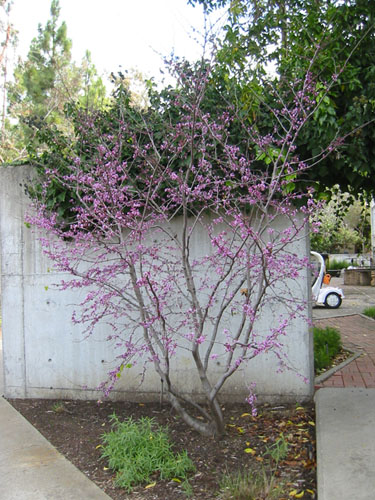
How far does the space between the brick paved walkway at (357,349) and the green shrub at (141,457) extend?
2.08 metres

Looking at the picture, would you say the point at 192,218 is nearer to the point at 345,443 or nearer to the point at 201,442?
the point at 201,442

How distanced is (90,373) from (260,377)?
187 centimetres

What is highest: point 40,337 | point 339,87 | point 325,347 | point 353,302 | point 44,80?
point 44,80

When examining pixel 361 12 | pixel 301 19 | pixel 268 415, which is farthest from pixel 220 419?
pixel 301 19

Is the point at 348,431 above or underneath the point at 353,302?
above

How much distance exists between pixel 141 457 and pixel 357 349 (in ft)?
14.8

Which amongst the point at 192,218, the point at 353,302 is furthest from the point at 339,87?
the point at 353,302

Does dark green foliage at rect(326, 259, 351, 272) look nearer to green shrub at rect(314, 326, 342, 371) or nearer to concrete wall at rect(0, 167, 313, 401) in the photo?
green shrub at rect(314, 326, 342, 371)

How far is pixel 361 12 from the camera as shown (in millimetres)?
4750

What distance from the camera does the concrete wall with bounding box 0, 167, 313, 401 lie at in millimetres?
5374

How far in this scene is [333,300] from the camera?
488 inches

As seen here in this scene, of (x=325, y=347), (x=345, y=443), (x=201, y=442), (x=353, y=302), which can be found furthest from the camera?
(x=353, y=302)

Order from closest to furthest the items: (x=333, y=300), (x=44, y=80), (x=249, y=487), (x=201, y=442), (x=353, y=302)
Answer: (x=249, y=487) → (x=201, y=442) → (x=333, y=300) → (x=353, y=302) → (x=44, y=80)

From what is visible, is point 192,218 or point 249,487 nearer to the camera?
point 249,487
